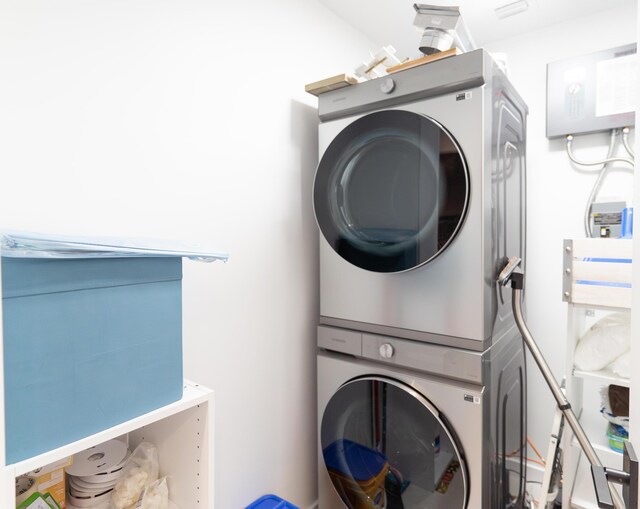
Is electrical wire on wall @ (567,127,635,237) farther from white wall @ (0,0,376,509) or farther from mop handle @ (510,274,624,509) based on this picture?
white wall @ (0,0,376,509)

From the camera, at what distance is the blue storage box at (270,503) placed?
140cm

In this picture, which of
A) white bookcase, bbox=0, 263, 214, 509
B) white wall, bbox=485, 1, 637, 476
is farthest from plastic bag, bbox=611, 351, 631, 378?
white bookcase, bbox=0, 263, 214, 509

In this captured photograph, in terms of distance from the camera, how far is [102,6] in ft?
3.28

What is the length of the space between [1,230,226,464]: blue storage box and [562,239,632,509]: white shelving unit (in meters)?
1.29

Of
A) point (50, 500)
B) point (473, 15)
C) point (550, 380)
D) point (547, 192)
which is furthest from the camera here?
point (547, 192)

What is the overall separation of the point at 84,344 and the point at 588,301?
148cm

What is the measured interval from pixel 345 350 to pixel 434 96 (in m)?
0.97

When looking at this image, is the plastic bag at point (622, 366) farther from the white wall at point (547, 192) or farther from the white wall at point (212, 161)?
the white wall at point (212, 161)

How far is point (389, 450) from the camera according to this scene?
1.38 meters

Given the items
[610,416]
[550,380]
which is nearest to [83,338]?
[550,380]

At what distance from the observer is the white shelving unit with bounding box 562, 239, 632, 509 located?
1.23 metres

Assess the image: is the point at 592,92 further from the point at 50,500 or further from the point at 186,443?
the point at 50,500

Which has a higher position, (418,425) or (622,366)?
(622,366)

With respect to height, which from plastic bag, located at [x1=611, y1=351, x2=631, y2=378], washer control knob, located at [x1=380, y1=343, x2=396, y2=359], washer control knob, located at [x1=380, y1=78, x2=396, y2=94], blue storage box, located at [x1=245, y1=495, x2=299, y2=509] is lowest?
blue storage box, located at [x1=245, y1=495, x2=299, y2=509]
